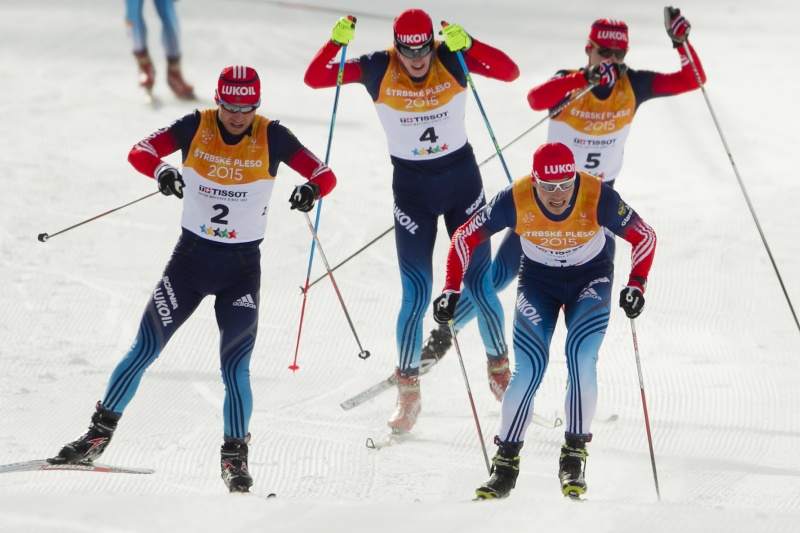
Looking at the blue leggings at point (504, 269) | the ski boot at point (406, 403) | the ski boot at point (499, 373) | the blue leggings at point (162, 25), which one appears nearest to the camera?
the ski boot at point (406, 403)

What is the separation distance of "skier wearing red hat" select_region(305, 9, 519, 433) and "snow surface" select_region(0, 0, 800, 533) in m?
0.55

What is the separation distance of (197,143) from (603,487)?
102 inches

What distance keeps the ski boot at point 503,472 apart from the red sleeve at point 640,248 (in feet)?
3.04

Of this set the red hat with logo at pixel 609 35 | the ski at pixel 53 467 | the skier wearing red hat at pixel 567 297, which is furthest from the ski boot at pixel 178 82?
the skier wearing red hat at pixel 567 297

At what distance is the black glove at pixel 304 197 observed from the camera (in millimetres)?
5520

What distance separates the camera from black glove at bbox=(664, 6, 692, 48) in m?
6.83

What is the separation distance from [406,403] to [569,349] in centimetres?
150

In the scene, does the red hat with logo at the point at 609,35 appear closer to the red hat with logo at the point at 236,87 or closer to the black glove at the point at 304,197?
the black glove at the point at 304,197

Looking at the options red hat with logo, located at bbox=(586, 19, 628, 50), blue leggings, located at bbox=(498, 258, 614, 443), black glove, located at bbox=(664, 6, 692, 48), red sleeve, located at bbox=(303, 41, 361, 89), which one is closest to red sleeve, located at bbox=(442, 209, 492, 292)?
blue leggings, located at bbox=(498, 258, 614, 443)

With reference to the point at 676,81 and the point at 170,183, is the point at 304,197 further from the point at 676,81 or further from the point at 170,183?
the point at 676,81

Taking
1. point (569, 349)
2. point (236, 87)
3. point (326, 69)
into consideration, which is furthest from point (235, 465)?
point (326, 69)

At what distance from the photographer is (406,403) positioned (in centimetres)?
674

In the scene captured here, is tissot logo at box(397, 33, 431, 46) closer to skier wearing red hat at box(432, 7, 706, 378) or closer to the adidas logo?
skier wearing red hat at box(432, 7, 706, 378)

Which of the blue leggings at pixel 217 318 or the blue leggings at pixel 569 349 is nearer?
the blue leggings at pixel 569 349
